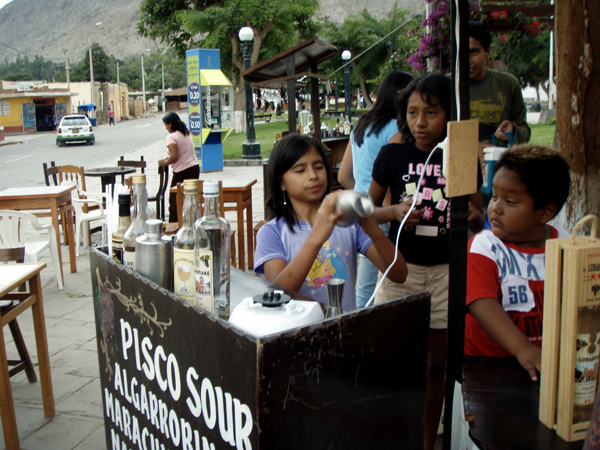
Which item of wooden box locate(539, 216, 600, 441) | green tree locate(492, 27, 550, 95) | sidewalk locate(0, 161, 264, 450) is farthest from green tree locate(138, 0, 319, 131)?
wooden box locate(539, 216, 600, 441)

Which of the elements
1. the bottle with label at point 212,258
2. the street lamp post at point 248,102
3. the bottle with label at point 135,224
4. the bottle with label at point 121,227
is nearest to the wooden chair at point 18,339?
the bottle with label at point 121,227

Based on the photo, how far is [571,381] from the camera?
1.12m

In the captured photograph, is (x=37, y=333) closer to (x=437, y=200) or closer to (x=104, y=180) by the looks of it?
(x=437, y=200)

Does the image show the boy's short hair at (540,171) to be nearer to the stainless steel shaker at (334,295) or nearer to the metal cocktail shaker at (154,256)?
the stainless steel shaker at (334,295)

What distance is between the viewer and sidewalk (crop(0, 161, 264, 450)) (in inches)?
111

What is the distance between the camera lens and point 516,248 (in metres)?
1.65

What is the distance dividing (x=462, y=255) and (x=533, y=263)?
1.49 ft

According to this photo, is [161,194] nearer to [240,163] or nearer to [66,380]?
[66,380]

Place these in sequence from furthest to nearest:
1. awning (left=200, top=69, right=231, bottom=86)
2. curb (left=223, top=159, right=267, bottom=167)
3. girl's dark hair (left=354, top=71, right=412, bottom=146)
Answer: curb (left=223, top=159, right=267, bottom=167) → awning (left=200, top=69, right=231, bottom=86) → girl's dark hair (left=354, top=71, right=412, bottom=146)

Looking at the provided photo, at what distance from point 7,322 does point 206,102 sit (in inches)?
471

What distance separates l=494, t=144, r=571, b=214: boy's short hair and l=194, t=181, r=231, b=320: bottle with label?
900 mm

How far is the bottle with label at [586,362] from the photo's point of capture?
111 cm

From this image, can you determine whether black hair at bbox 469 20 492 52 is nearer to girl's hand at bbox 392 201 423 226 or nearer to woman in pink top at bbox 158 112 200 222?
girl's hand at bbox 392 201 423 226

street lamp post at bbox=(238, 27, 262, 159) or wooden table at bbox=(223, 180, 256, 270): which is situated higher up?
street lamp post at bbox=(238, 27, 262, 159)
